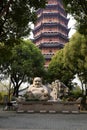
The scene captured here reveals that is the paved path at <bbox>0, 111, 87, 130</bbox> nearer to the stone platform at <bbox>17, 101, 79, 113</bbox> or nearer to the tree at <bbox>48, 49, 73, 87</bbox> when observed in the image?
the stone platform at <bbox>17, 101, 79, 113</bbox>

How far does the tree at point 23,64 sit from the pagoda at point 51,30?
16944 millimetres

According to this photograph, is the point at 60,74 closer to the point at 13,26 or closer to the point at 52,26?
the point at 52,26

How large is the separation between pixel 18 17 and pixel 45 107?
12.4 m

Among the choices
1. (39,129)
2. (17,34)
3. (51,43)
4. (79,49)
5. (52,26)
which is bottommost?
(39,129)

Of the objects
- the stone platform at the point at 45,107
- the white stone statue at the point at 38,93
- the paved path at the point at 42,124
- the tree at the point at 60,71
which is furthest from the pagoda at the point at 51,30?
the paved path at the point at 42,124

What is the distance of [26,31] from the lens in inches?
588

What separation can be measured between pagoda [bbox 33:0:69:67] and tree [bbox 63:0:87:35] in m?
49.4

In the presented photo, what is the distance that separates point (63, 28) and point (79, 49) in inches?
1410

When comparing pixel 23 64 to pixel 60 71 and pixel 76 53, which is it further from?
pixel 76 53

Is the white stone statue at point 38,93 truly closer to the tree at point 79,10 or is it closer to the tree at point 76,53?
the tree at point 76,53

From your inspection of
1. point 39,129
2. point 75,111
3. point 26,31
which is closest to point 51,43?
point 75,111

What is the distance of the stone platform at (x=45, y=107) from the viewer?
23.8 meters

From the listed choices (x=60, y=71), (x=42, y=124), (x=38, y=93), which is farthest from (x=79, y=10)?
(x=60, y=71)

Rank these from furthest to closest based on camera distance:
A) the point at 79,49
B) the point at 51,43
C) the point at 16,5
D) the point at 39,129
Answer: the point at 51,43
the point at 79,49
the point at 16,5
the point at 39,129
